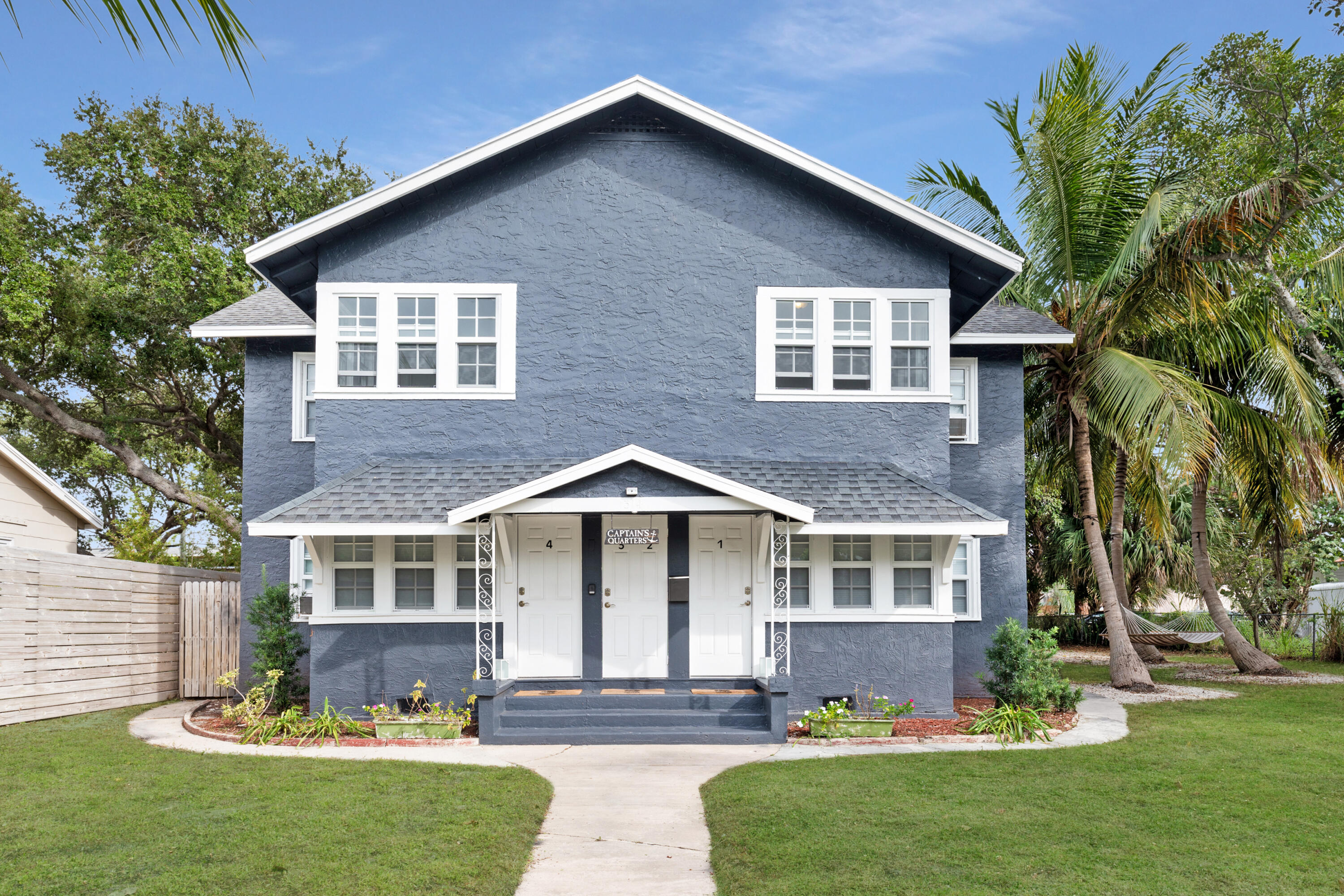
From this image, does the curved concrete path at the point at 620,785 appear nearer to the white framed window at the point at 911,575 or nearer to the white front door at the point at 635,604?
the white front door at the point at 635,604

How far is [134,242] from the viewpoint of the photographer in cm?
2561

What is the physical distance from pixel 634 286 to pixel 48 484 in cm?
1253

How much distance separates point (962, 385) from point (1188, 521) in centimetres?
1473

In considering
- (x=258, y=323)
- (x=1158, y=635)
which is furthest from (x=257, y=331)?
(x=1158, y=635)

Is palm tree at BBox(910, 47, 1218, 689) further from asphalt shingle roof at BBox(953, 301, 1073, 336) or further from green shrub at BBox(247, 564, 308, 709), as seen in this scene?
green shrub at BBox(247, 564, 308, 709)

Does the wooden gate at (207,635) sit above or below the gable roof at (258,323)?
below

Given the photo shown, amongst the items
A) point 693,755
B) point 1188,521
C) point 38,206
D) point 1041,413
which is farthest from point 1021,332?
point 38,206

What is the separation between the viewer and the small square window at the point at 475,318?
1355 cm

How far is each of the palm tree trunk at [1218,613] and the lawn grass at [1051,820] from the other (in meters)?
7.19

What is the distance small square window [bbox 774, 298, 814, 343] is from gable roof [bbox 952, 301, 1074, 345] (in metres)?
2.68

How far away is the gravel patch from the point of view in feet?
48.5

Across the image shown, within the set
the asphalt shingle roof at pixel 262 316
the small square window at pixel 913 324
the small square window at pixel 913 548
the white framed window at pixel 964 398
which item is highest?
the asphalt shingle roof at pixel 262 316

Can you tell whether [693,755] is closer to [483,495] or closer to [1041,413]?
[483,495]

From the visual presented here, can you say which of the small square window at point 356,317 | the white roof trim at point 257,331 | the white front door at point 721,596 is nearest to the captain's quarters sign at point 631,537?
the white front door at point 721,596
